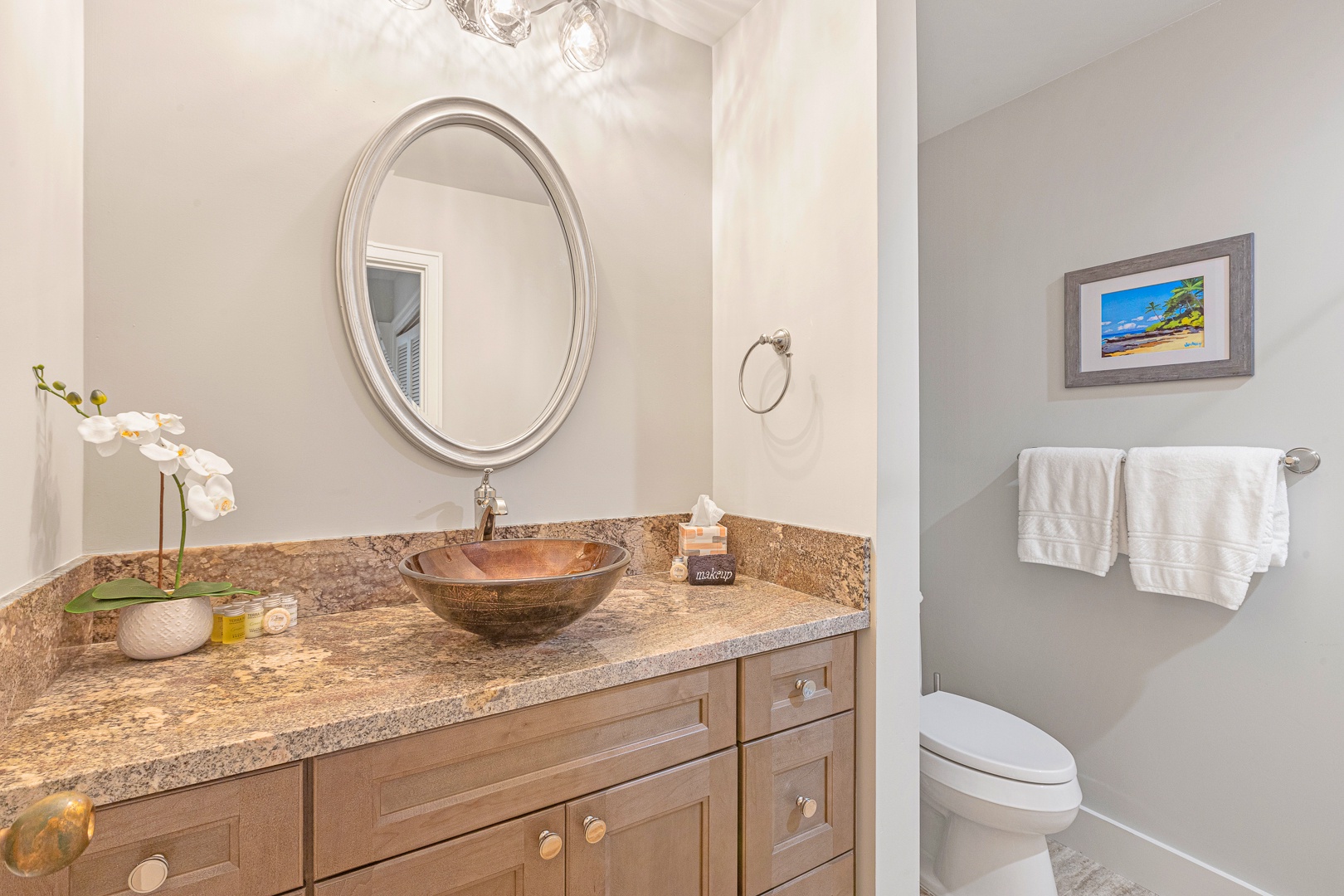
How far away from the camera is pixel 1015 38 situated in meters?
1.96

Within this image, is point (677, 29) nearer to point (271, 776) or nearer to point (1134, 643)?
point (271, 776)

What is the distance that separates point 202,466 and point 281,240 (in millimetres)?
501

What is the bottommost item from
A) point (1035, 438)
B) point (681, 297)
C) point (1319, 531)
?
point (1319, 531)

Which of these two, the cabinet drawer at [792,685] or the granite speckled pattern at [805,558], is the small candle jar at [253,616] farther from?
the granite speckled pattern at [805,558]

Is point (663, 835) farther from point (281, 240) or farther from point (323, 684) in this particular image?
point (281, 240)

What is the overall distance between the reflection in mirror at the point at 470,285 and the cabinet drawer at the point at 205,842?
2.63ft

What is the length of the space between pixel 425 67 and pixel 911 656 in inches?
67.5

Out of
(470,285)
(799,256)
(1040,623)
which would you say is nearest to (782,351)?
(799,256)

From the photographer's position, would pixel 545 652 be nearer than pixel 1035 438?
Yes

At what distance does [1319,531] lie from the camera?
1.58m

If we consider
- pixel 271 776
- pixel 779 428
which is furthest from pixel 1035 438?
pixel 271 776

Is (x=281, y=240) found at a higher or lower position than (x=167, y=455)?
higher

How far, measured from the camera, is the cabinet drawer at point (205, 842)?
0.65m

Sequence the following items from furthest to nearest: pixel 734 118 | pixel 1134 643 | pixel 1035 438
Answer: pixel 1035 438 < pixel 1134 643 < pixel 734 118
